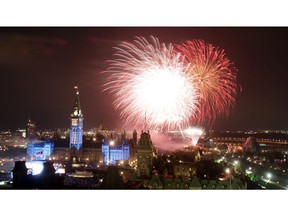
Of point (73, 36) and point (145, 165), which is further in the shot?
point (145, 165)

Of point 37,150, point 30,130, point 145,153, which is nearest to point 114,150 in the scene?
point 37,150

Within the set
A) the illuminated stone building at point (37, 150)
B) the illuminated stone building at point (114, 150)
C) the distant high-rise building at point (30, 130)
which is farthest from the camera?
the illuminated stone building at point (114, 150)

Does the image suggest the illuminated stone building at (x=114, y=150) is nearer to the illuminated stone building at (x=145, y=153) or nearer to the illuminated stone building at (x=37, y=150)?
the illuminated stone building at (x=37, y=150)

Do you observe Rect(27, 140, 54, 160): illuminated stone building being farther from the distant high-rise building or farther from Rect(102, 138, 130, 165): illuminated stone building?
Rect(102, 138, 130, 165): illuminated stone building

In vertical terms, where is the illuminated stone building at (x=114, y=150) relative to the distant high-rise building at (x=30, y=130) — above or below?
below

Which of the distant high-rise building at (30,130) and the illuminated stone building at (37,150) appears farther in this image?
the illuminated stone building at (37,150)

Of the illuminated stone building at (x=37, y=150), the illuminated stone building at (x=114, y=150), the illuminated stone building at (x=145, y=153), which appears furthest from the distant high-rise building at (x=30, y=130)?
the illuminated stone building at (x=114, y=150)

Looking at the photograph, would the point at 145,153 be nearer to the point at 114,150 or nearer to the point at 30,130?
the point at 30,130
